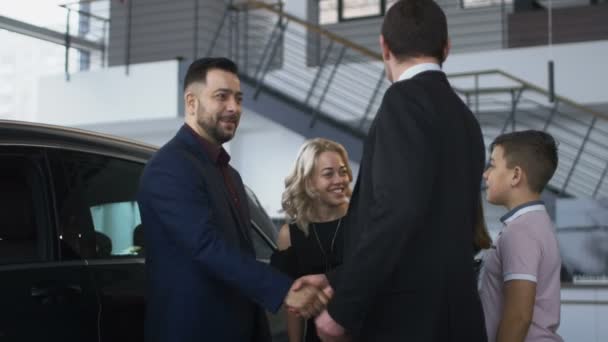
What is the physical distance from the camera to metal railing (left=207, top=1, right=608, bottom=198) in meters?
7.74

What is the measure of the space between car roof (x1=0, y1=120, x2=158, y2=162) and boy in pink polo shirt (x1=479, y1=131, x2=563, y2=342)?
101cm

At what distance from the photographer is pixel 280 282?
2012mm

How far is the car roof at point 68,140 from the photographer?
199 centimetres

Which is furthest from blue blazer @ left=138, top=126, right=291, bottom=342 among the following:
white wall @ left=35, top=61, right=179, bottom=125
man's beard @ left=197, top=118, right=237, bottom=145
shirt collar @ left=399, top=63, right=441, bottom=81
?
white wall @ left=35, top=61, right=179, bottom=125

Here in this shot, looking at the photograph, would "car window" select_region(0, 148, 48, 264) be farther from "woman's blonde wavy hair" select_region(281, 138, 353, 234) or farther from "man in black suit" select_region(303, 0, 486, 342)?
"woman's blonde wavy hair" select_region(281, 138, 353, 234)

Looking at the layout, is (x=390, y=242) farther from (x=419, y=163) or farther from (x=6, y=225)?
(x=6, y=225)

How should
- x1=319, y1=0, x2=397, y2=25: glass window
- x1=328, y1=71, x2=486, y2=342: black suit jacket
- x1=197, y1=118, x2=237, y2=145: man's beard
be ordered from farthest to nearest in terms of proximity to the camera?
x1=319, y1=0, x2=397, y2=25: glass window < x1=197, y1=118, x2=237, y2=145: man's beard < x1=328, y1=71, x2=486, y2=342: black suit jacket

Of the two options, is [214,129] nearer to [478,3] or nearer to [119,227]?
[119,227]

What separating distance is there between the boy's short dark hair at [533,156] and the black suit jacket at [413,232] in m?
0.42

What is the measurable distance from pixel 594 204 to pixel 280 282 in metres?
4.85

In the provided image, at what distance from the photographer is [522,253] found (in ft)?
6.58

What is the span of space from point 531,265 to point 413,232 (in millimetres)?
480

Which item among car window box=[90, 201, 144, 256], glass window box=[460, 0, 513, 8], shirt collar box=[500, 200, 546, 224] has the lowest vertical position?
car window box=[90, 201, 144, 256]

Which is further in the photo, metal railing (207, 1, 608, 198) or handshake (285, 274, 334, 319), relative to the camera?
metal railing (207, 1, 608, 198)
